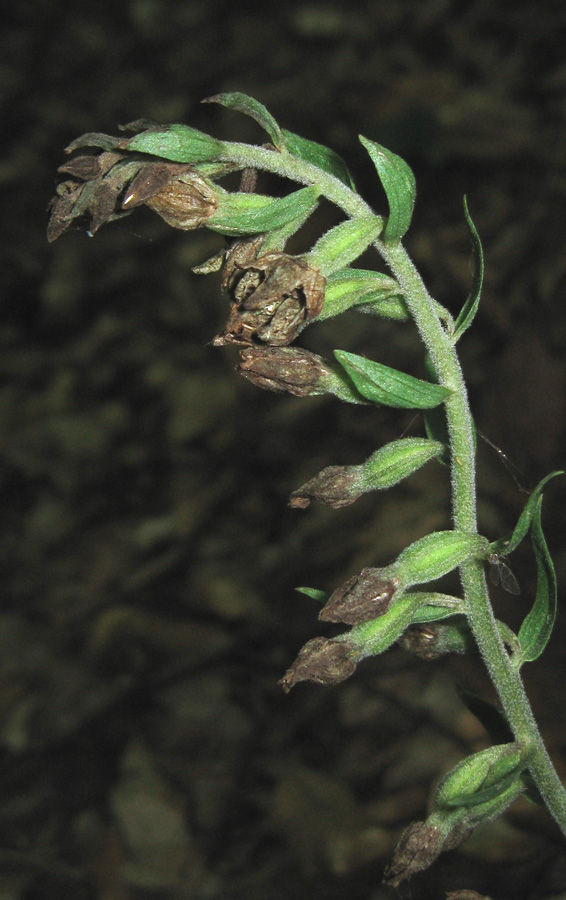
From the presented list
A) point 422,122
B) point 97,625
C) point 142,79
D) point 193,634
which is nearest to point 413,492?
point 193,634

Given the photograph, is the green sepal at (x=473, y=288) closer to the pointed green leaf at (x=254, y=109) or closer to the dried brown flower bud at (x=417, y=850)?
the pointed green leaf at (x=254, y=109)


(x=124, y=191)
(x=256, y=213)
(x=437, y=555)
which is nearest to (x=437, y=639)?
(x=437, y=555)

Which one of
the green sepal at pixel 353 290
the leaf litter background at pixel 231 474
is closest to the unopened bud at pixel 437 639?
the green sepal at pixel 353 290

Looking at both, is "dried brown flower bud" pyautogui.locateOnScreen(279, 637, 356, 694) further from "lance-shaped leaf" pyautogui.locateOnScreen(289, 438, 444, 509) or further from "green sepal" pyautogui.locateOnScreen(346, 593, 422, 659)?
"lance-shaped leaf" pyautogui.locateOnScreen(289, 438, 444, 509)

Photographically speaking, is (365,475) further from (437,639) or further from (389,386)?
Result: (437,639)

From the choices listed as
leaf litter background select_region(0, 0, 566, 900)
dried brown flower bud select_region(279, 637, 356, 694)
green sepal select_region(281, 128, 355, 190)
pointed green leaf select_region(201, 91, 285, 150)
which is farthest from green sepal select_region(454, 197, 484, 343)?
leaf litter background select_region(0, 0, 566, 900)

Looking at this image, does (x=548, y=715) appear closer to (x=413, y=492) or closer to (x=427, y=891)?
(x=427, y=891)
